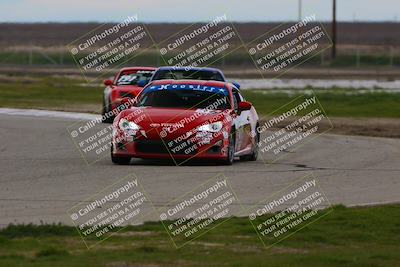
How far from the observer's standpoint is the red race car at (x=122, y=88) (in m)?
30.6

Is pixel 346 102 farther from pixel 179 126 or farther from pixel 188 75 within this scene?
pixel 179 126

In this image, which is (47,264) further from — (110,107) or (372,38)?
(372,38)

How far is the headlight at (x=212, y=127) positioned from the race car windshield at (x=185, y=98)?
0.80 m

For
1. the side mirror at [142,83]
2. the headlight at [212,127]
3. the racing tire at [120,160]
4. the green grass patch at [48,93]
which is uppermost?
the green grass patch at [48,93]

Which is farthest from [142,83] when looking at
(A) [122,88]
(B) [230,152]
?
(B) [230,152]

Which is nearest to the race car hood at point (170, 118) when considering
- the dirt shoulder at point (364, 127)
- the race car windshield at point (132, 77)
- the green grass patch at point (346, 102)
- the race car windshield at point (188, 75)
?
the race car windshield at point (188, 75)

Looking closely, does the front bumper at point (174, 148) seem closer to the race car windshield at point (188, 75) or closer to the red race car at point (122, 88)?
the race car windshield at point (188, 75)

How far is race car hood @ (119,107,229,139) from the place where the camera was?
62.5ft

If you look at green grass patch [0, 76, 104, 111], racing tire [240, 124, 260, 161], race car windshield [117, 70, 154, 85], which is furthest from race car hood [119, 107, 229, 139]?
green grass patch [0, 76, 104, 111]

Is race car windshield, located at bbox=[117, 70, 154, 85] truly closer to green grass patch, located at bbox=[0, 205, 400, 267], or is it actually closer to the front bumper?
the front bumper

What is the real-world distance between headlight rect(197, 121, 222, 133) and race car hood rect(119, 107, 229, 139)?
62 millimetres

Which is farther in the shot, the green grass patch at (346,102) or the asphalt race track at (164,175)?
the green grass patch at (346,102)

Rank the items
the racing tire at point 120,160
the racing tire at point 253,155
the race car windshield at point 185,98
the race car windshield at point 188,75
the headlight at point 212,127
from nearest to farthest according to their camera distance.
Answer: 1. the headlight at point 212,127
2. the racing tire at point 120,160
3. the race car windshield at point 185,98
4. the racing tire at point 253,155
5. the race car windshield at point 188,75

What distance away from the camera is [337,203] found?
15.0m
